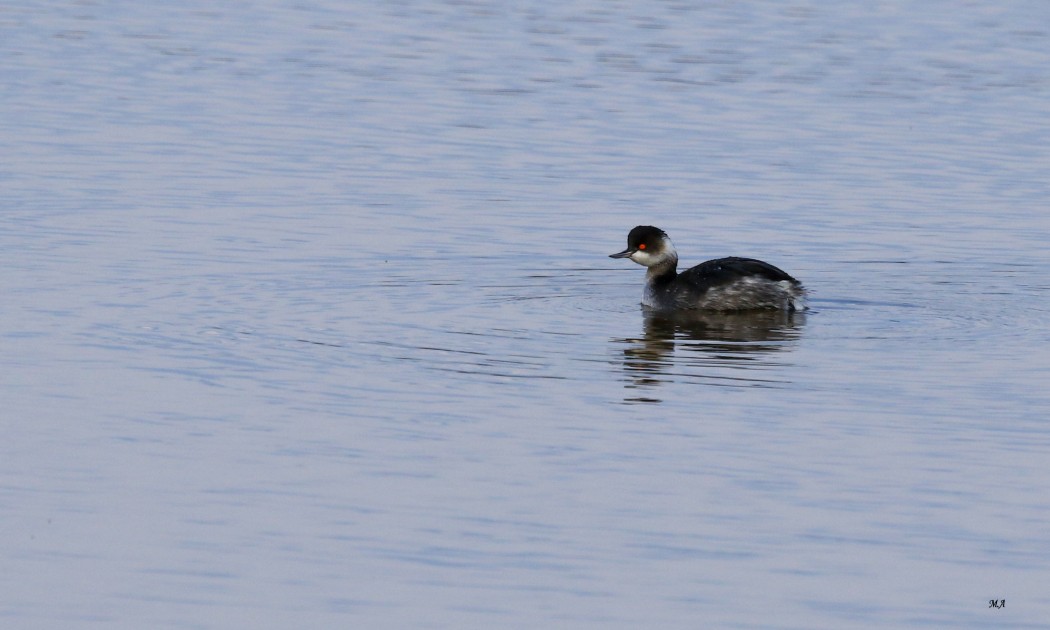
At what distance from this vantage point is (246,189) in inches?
761

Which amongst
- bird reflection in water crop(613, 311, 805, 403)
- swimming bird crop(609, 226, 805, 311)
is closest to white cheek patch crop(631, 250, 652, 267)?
swimming bird crop(609, 226, 805, 311)

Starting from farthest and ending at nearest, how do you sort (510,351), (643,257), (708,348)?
(643,257) → (708,348) → (510,351)

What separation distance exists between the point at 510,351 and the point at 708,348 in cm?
143

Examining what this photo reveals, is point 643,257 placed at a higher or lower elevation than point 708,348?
higher

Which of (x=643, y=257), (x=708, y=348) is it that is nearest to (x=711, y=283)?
(x=643, y=257)

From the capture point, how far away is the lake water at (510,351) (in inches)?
352

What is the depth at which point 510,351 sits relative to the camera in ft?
44.1

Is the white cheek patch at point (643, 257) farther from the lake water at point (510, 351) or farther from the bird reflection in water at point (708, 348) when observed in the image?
the bird reflection in water at point (708, 348)

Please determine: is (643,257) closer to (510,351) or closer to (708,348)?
(708,348)

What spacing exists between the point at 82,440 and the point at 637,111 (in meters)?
14.8

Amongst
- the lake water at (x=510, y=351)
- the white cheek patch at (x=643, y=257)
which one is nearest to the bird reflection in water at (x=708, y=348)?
the lake water at (x=510, y=351)

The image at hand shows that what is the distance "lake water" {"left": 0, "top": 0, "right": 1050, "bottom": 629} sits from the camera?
8.94 metres

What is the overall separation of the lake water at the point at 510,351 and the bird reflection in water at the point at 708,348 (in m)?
0.06

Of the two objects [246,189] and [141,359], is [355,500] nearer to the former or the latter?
[141,359]
